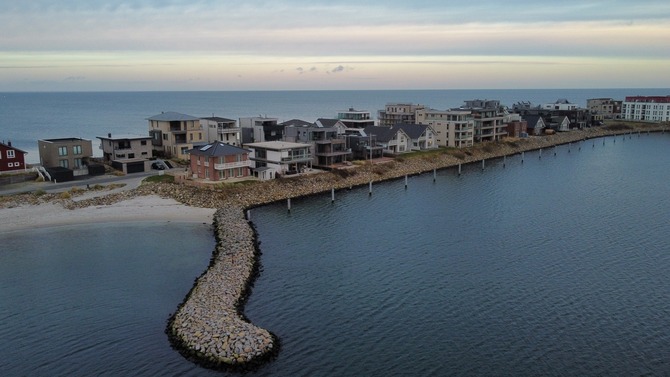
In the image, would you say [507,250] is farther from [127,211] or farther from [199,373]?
[127,211]

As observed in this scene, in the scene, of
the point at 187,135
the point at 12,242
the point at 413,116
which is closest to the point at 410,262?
the point at 12,242

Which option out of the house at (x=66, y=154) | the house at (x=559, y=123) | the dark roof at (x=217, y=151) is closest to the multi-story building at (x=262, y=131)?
the dark roof at (x=217, y=151)

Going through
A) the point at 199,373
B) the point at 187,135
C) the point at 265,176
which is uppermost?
the point at 187,135

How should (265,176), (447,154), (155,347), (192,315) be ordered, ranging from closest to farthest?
(155,347) → (192,315) → (265,176) → (447,154)

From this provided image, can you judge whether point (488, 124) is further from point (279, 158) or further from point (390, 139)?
point (279, 158)

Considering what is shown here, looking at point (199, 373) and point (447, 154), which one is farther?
point (447, 154)

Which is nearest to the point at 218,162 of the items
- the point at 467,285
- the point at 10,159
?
the point at 10,159

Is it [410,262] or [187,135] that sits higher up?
[187,135]

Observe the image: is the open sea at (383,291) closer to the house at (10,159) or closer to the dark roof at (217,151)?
the dark roof at (217,151)

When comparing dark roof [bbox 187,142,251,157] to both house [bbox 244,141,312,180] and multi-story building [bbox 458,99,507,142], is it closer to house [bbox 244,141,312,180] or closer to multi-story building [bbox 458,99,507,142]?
house [bbox 244,141,312,180]
